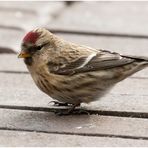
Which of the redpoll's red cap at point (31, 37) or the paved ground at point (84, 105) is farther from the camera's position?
the redpoll's red cap at point (31, 37)

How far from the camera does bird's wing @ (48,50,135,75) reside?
5.23 meters

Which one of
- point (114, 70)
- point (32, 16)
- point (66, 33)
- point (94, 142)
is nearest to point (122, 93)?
point (114, 70)

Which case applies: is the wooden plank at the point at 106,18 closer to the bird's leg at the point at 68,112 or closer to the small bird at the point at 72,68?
the small bird at the point at 72,68

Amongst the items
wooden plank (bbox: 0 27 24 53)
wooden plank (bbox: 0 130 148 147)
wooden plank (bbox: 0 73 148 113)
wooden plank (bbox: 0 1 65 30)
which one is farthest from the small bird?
wooden plank (bbox: 0 1 65 30)

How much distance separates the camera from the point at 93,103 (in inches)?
210

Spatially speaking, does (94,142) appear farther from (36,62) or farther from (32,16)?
(32,16)

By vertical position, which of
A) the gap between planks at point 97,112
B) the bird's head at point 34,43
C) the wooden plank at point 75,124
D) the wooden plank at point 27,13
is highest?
the wooden plank at point 27,13

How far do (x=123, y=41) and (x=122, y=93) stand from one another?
4.44ft

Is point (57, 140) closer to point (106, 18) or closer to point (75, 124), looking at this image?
point (75, 124)

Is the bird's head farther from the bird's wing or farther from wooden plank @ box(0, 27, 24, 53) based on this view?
wooden plank @ box(0, 27, 24, 53)

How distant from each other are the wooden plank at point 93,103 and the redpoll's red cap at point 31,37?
385 mm

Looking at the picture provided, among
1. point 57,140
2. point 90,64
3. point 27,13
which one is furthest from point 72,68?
point 27,13

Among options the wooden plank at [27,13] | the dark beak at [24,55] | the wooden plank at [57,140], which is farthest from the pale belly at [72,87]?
the wooden plank at [27,13]

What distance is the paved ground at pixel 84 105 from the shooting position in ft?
14.5
